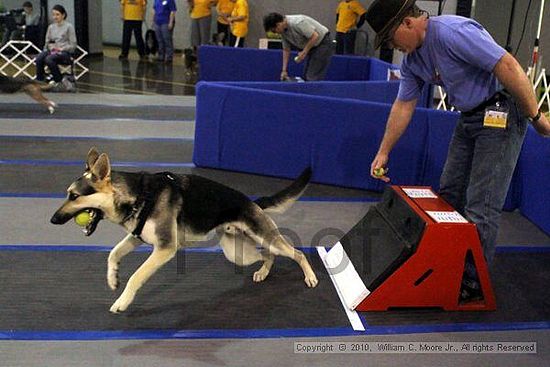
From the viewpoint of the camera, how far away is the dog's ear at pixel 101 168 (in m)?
2.91

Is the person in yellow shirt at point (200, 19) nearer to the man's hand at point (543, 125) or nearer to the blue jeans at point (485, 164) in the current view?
the blue jeans at point (485, 164)

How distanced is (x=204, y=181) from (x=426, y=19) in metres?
1.57

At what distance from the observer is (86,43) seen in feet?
55.6

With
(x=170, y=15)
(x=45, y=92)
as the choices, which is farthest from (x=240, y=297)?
(x=170, y=15)

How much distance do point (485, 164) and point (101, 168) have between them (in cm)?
212

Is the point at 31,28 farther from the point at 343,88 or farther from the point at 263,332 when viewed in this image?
the point at 263,332

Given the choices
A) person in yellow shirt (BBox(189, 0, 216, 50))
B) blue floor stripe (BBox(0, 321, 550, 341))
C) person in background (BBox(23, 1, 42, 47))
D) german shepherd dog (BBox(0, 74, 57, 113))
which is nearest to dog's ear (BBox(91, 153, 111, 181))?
blue floor stripe (BBox(0, 321, 550, 341))

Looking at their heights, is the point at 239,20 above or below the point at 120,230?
above

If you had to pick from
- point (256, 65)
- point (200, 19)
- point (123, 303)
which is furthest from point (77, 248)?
point (200, 19)

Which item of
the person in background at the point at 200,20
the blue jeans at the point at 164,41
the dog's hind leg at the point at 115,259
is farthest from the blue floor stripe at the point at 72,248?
the blue jeans at the point at 164,41

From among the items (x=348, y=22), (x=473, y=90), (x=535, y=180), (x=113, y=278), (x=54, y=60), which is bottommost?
(x=113, y=278)

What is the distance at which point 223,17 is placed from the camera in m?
14.6

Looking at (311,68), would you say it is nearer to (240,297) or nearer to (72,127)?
(72,127)

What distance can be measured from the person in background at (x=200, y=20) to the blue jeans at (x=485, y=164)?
A: 11.6 meters
